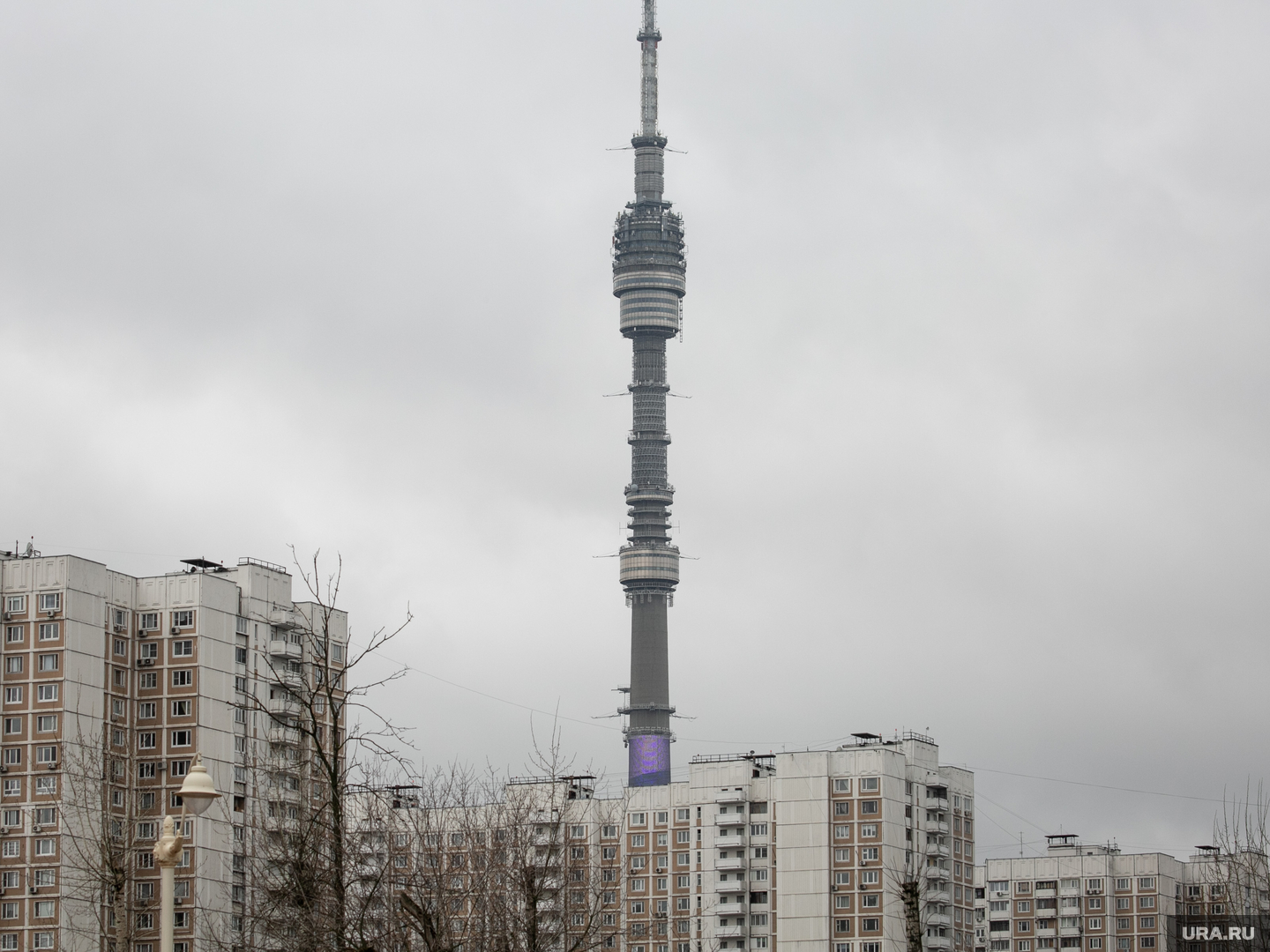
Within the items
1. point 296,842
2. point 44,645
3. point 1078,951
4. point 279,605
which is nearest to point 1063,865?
point 1078,951

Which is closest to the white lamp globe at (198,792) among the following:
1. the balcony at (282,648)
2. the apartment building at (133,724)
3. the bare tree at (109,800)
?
the bare tree at (109,800)

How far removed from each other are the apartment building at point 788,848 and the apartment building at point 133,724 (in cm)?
2109

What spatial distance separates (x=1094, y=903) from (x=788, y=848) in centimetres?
5623

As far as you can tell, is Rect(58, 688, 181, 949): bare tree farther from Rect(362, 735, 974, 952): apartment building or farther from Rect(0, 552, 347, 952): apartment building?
Rect(362, 735, 974, 952): apartment building

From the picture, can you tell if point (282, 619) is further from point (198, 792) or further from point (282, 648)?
point (198, 792)

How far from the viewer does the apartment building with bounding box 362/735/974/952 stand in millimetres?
148750

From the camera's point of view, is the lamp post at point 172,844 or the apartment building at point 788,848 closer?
the lamp post at point 172,844

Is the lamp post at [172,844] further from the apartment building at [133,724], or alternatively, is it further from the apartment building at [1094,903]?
the apartment building at [1094,903]

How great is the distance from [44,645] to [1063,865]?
113 m

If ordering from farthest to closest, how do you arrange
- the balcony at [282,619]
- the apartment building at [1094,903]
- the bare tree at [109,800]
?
the apartment building at [1094,903]
the balcony at [282,619]
the bare tree at [109,800]

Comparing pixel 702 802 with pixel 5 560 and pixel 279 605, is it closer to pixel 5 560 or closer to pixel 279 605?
pixel 279 605

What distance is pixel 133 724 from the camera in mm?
122250

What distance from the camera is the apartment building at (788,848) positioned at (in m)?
149

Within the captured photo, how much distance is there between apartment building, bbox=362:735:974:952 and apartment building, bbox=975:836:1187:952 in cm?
3886
